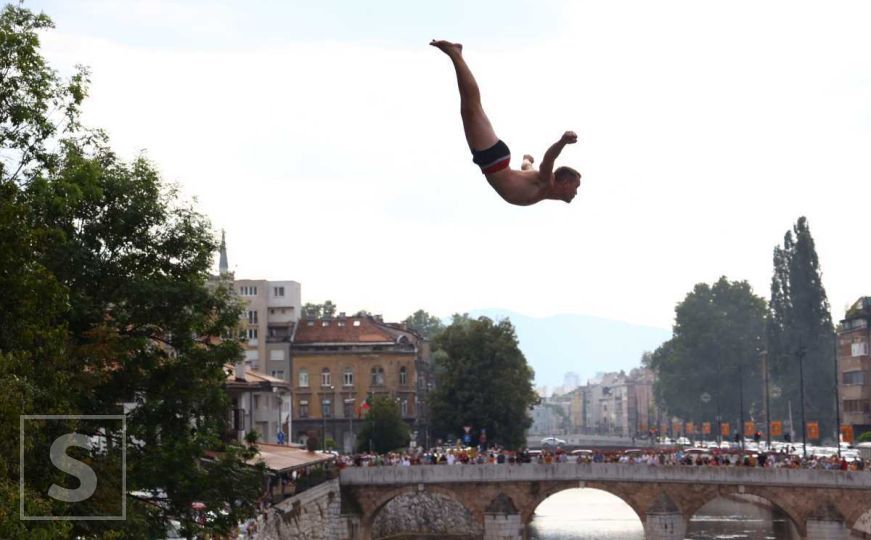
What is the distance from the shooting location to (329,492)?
226 feet

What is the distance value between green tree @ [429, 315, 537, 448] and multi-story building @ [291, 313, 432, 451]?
58.8 ft

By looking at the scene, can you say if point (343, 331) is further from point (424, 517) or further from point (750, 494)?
point (750, 494)

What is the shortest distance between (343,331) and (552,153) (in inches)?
4488

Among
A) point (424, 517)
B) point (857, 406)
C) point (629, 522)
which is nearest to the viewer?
point (424, 517)

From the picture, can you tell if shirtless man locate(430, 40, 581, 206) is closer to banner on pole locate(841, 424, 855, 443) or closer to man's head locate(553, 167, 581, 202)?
man's head locate(553, 167, 581, 202)

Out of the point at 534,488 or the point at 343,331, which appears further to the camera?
the point at 343,331

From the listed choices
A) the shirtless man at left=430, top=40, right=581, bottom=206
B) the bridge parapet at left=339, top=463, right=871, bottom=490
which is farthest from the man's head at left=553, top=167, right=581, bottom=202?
the bridge parapet at left=339, top=463, right=871, bottom=490

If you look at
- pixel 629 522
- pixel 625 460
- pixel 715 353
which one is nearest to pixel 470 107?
pixel 625 460

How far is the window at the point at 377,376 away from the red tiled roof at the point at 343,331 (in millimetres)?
2346

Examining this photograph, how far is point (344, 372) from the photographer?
121 metres

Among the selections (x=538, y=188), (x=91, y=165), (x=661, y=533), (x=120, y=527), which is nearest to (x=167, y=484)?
(x=120, y=527)

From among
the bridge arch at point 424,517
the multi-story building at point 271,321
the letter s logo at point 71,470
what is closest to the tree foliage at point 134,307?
the letter s logo at point 71,470

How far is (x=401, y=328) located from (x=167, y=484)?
95.7 meters

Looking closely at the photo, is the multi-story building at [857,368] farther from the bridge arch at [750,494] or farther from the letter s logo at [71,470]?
the letter s logo at [71,470]
